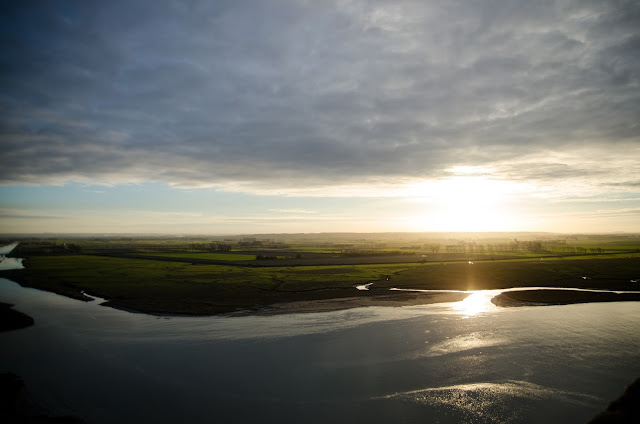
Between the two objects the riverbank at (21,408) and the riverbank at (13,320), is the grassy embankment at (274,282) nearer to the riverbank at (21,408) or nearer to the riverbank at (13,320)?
the riverbank at (13,320)

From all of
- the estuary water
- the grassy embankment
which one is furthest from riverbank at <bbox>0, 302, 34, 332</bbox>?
the grassy embankment

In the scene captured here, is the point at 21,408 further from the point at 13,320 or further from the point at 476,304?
the point at 476,304

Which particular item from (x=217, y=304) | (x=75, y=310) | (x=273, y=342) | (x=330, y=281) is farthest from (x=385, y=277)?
(x=75, y=310)

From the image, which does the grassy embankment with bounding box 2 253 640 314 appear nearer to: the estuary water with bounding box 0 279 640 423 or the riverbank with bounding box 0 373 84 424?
the estuary water with bounding box 0 279 640 423

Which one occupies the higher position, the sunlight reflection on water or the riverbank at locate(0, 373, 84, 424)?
the sunlight reflection on water

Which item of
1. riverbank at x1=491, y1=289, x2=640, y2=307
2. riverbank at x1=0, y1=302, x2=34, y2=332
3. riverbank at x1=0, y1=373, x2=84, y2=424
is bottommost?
riverbank at x1=0, y1=373, x2=84, y2=424

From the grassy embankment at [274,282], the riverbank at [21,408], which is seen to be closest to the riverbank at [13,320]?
the grassy embankment at [274,282]

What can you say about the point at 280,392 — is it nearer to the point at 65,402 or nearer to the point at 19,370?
the point at 65,402

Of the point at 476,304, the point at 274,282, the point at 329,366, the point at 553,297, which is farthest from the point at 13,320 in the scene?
the point at 553,297
